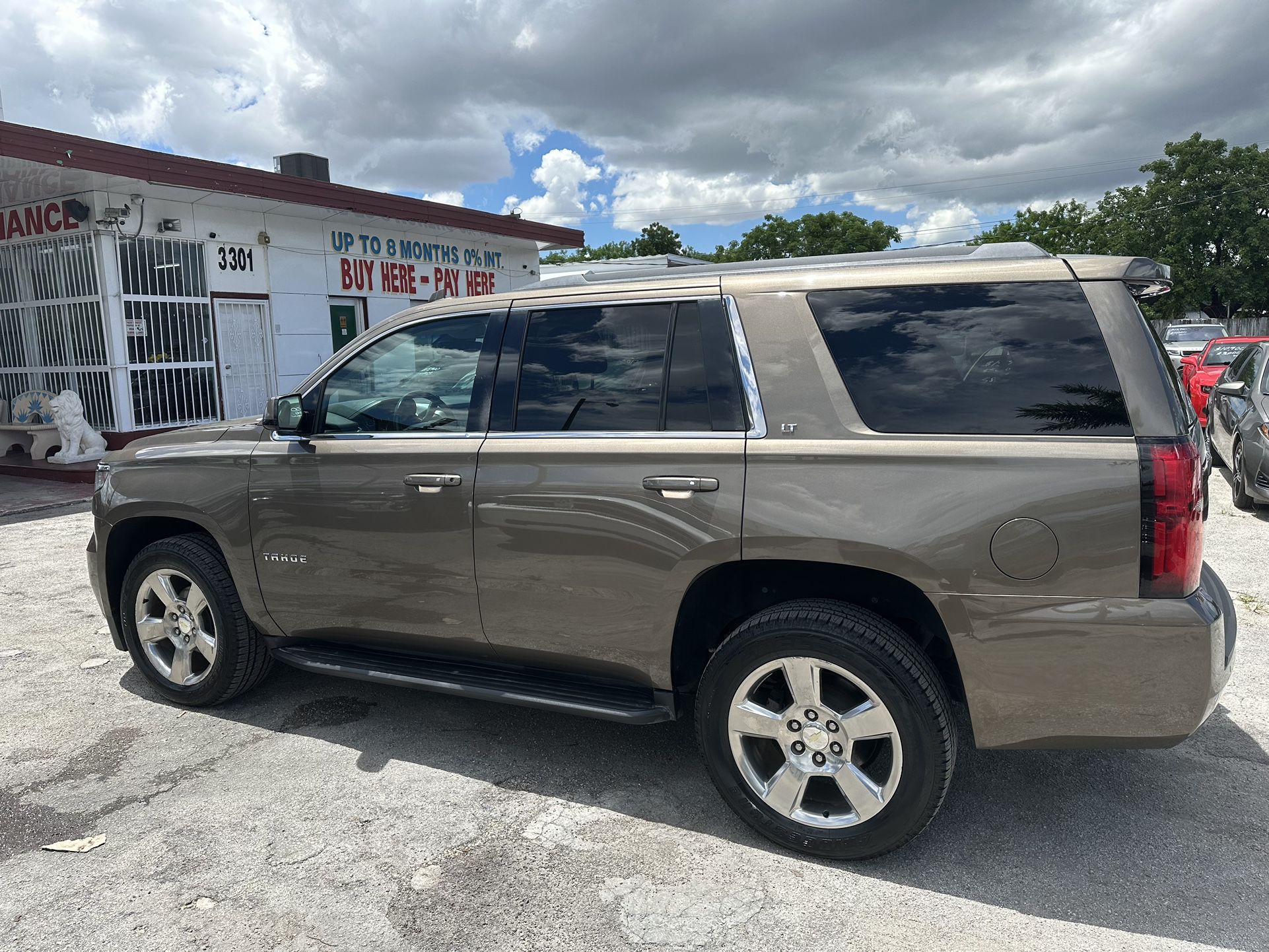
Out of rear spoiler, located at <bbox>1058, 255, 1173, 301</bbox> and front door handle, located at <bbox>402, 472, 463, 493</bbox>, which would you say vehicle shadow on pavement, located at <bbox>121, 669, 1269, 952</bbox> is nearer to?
front door handle, located at <bbox>402, 472, 463, 493</bbox>

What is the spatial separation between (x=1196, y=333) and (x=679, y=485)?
2466 cm

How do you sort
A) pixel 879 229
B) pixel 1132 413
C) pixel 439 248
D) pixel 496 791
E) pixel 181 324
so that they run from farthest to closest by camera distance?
pixel 879 229 → pixel 439 248 → pixel 181 324 → pixel 496 791 → pixel 1132 413

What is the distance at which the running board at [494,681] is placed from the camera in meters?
3.27

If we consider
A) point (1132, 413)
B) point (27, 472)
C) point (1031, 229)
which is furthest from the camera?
point (1031, 229)

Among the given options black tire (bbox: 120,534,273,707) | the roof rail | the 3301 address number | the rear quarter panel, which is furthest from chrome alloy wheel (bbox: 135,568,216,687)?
the 3301 address number

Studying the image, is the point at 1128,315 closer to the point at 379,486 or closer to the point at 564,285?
the point at 564,285

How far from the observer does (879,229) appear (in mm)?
58219

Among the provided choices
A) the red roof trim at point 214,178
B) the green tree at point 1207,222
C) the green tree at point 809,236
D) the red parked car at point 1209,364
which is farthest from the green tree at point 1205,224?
the red roof trim at point 214,178

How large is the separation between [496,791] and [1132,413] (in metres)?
2.60

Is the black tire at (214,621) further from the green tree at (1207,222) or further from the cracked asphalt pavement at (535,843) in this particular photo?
the green tree at (1207,222)

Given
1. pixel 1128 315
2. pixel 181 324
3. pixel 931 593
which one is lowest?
pixel 931 593

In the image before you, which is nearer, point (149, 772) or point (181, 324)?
point (149, 772)

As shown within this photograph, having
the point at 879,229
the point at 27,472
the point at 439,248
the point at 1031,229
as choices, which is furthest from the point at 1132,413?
the point at 879,229

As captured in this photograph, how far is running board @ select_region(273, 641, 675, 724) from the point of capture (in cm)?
327
